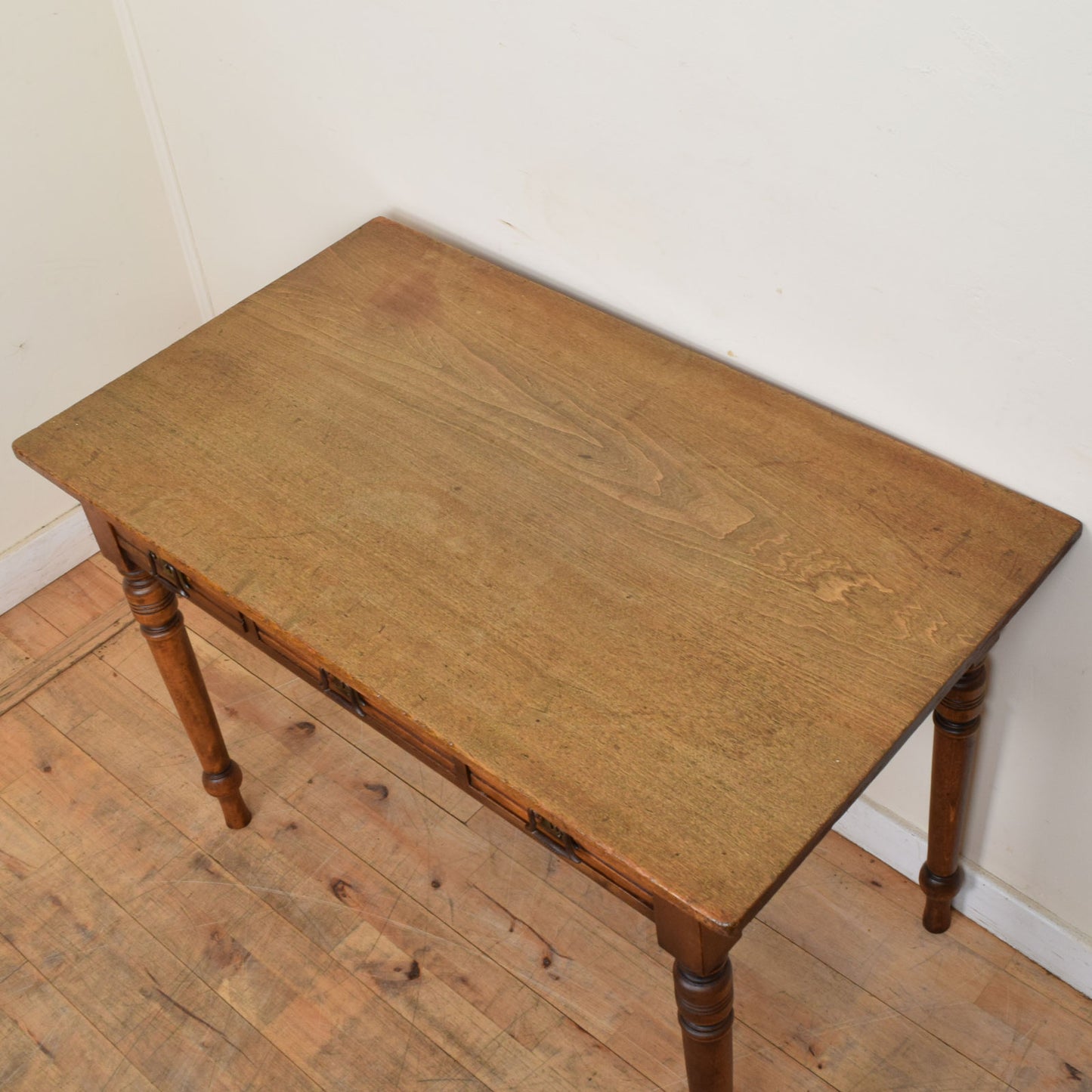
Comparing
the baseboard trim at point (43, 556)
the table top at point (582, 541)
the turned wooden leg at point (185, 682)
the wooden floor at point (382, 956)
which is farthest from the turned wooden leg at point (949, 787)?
the baseboard trim at point (43, 556)

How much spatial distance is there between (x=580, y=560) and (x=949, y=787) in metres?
0.61

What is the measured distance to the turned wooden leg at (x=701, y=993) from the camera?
1.13 meters

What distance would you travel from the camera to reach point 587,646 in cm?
125

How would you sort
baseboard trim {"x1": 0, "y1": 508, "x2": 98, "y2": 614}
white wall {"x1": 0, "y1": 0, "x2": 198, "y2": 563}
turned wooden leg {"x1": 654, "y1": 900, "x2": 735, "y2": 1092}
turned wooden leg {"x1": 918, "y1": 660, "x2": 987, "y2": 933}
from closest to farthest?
turned wooden leg {"x1": 654, "y1": 900, "x2": 735, "y2": 1092} → turned wooden leg {"x1": 918, "y1": 660, "x2": 987, "y2": 933} → white wall {"x1": 0, "y1": 0, "x2": 198, "y2": 563} → baseboard trim {"x1": 0, "y1": 508, "x2": 98, "y2": 614}

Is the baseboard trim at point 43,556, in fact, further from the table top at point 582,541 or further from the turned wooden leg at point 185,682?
the table top at point 582,541

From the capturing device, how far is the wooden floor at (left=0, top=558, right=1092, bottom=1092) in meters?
1.70

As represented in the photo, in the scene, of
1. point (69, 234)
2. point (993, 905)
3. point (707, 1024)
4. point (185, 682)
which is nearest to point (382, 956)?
point (185, 682)

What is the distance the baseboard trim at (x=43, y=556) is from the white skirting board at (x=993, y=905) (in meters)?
1.48

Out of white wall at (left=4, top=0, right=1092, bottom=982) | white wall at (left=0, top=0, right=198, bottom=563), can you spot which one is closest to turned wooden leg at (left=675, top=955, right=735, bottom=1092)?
white wall at (left=4, top=0, right=1092, bottom=982)

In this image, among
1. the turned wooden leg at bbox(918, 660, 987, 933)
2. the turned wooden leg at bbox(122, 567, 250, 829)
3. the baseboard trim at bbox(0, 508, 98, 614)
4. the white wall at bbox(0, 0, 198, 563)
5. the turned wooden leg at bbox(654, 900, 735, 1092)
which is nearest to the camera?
the turned wooden leg at bbox(654, 900, 735, 1092)

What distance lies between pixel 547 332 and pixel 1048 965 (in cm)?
110

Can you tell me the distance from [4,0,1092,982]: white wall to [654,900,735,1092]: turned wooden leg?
0.58 meters

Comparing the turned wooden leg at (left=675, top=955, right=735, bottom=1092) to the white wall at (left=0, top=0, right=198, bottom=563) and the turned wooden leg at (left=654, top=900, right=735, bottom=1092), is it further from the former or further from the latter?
the white wall at (left=0, top=0, right=198, bottom=563)

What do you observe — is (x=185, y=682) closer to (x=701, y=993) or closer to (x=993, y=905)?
(x=701, y=993)
